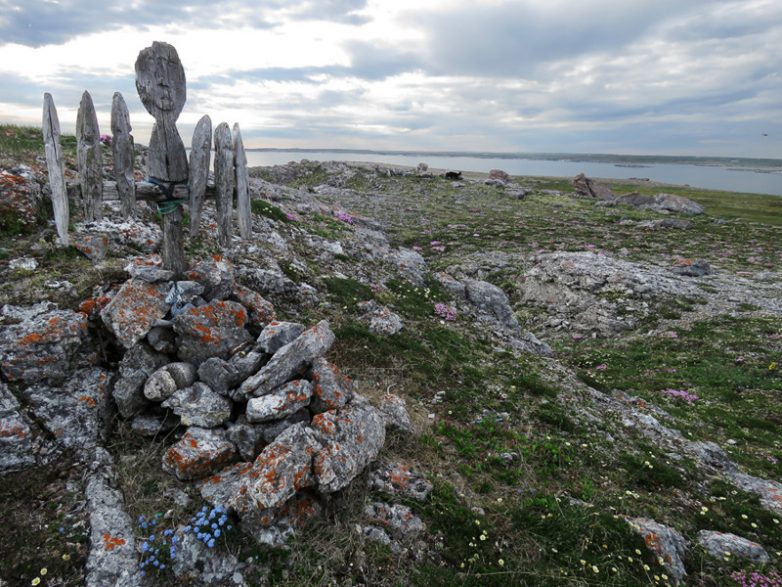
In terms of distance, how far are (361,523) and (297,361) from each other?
8.64 feet

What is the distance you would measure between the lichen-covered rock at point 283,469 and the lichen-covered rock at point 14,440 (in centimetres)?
287

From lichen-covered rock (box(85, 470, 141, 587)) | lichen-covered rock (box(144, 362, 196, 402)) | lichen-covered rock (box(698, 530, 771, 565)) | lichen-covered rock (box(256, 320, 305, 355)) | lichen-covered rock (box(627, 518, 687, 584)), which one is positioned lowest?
lichen-covered rock (box(698, 530, 771, 565))

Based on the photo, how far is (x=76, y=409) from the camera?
225 inches

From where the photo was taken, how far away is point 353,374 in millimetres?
9312

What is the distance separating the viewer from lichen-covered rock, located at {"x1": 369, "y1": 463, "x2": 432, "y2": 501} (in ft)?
20.4

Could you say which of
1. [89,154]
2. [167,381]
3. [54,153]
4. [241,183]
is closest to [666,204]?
[241,183]

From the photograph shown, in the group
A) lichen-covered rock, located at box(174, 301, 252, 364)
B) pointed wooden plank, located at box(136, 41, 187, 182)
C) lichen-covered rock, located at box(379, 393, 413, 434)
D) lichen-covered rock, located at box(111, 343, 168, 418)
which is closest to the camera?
lichen-covered rock, located at box(111, 343, 168, 418)

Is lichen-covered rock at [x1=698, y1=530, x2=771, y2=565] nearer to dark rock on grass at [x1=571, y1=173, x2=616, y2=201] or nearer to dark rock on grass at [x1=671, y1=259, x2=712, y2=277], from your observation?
dark rock on grass at [x1=671, y1=259, x2=712, y2=277]

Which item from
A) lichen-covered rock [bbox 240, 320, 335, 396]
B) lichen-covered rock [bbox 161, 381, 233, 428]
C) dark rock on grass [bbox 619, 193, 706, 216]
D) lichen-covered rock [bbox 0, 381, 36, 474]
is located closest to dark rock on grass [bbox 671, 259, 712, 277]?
lichen-covered rock [bbox 240, 320, 335, 396]

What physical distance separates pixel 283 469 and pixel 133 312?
367 cm

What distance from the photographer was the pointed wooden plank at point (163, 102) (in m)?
6.17

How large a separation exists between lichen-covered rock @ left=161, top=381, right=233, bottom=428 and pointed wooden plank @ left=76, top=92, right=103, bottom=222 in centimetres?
327

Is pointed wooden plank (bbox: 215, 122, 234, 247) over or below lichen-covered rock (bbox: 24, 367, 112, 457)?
over

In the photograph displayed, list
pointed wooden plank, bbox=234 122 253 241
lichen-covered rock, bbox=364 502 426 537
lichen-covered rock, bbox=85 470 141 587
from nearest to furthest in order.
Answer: lichen-covered rock, bbox=85 470 141 587 → lichen-covered rock, bbox=364 502 426 537 → pointed wooden plank, bbox=234 122 253 241
